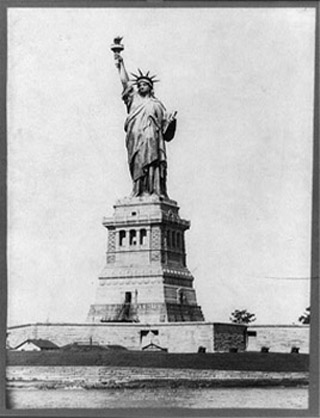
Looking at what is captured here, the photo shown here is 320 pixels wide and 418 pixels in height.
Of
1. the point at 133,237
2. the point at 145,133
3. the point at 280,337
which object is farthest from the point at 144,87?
the point at 280,337

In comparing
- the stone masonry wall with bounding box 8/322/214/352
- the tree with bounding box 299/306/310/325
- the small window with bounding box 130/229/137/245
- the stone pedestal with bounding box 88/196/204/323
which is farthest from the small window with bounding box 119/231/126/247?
the tree with bounding box 299/306/310/325

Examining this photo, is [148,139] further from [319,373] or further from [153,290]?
[319,373]

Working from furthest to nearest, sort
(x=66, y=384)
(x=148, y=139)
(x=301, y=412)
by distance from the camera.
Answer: (x=148, y=139) < (x=66, y=384) < (x=301, y=412)

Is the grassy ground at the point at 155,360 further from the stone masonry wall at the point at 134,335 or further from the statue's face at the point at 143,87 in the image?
the statue's face at the point at 143,87

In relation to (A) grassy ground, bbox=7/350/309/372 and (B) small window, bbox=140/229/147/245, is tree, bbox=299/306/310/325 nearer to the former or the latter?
(A) grassy ground, bbox=7/350/309/372

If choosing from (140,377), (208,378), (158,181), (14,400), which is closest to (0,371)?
(14,400)
